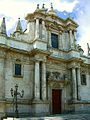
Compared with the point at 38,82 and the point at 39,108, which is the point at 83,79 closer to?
the point at 38,82

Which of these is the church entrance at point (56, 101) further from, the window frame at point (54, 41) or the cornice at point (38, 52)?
the window frame at point (54, 41)

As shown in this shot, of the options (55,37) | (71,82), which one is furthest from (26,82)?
(55,37)

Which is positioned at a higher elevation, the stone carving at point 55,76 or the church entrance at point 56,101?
the stone carving at point 55,76

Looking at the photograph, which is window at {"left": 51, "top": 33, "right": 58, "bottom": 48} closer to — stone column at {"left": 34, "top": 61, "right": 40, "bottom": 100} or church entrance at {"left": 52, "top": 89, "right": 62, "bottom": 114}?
stone column at {"left": 34, "top": 61, "right": 40, "bottom": 100}

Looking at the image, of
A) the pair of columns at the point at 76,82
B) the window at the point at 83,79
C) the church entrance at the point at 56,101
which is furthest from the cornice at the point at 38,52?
the window at the point at 83,79

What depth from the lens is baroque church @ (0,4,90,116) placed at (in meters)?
17.4

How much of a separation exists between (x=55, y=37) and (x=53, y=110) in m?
8.12

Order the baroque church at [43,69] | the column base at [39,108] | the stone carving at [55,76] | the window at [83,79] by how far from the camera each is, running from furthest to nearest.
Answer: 1. the window at [83,79]
2. the stone carving at [55,76]
3. the baroque church at [43,69]
4. the column base at [39,108]

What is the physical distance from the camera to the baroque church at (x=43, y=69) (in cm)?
1738

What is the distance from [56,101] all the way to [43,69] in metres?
3.77

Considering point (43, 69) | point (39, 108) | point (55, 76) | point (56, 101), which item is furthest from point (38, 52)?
point (56, 101)

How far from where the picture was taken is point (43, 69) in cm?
1883

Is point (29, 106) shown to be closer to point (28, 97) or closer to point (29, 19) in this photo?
point (28, 97)

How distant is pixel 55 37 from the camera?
74.2ft
